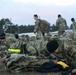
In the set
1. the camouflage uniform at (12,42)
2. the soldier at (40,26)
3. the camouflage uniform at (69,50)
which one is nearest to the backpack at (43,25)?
the soldier at (40,26)

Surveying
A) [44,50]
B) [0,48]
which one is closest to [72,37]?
[44,50]

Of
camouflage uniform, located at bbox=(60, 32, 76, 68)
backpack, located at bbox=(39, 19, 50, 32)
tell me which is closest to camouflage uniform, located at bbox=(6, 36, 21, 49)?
backpack, located at bbox=(39, 19, 50, 32)

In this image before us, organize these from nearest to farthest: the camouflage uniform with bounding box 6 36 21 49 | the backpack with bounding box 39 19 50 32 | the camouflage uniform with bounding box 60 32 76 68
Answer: the camouflage uniform with bounding box 60 32 76 68, the camouflage uniform with bounding box 6 36 21 49, the backpack with bounding box 39 19 50 32

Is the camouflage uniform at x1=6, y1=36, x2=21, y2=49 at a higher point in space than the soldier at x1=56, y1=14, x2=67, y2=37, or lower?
lower

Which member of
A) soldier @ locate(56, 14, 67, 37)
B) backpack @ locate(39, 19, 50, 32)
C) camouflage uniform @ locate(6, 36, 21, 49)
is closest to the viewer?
camouflage uniform @ locate(6, 36, 21, 49)

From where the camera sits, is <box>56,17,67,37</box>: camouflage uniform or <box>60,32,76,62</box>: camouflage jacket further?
<box>56,17,67,37</box>: camouflage uniform

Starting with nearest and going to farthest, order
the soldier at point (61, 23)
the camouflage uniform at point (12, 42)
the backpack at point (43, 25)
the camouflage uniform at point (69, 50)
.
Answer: the camouflage uniform at point (69, 50), the camouflage uniform at point (12, 42), the backpack at point (43, 25), the soldier at point (61, 23)

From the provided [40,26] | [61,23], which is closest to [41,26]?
[40,26]

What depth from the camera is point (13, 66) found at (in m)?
9.43

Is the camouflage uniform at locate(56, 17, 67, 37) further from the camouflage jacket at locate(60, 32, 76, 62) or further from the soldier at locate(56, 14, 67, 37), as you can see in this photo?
the camouflage jacket at locate(60, 32, 76, 62)

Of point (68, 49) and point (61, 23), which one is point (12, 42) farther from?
point (61, 23)

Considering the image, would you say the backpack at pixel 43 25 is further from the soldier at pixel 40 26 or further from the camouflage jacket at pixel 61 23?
the camouflage jacket at pixel 61 23

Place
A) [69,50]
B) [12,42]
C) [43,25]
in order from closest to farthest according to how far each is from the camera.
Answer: [69,50]
[12,42]
[43,25]

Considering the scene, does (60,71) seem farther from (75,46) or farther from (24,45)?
(24,45)
